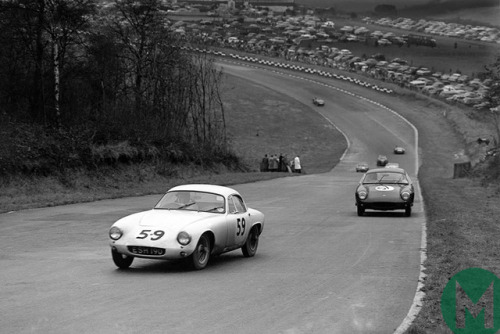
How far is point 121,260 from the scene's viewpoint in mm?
14211

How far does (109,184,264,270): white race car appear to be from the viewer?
13.8 meters

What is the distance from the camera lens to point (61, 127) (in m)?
40.6

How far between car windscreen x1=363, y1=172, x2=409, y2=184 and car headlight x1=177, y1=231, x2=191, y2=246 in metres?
15.2

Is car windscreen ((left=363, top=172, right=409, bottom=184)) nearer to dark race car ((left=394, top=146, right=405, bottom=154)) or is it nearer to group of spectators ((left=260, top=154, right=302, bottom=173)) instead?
group of spectators ((left=260, top=154, right=302, bottom=173))

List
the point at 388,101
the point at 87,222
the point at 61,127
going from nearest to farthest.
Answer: the point at 87,222 < the point at 61,127 < the point at 388,101

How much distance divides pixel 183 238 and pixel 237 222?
84.2 inches

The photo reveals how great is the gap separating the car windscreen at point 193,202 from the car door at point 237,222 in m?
0.24

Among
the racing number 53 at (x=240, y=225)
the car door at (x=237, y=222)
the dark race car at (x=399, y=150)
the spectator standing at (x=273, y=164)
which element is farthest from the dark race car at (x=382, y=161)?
the racing number 53 at (x=240, y=225)

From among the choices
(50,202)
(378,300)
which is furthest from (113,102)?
(378,300)

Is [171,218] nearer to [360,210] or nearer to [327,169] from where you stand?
[360,210]

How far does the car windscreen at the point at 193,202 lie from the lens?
50.9ft

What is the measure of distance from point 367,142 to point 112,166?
193ft

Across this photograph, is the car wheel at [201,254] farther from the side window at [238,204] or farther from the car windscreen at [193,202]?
the side window at [238,204]

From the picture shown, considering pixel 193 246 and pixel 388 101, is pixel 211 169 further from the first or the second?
pixel 388 101
